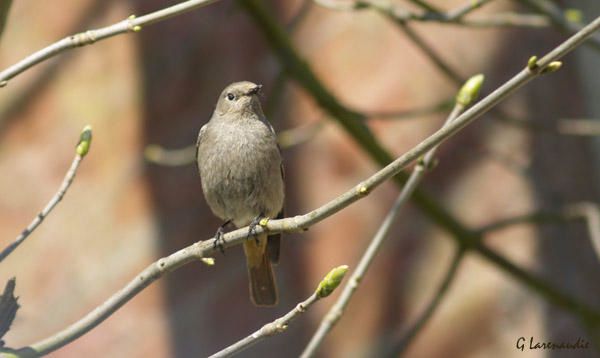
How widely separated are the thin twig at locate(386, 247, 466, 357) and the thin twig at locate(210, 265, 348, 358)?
1783 mm

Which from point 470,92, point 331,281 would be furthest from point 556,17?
point 331,281

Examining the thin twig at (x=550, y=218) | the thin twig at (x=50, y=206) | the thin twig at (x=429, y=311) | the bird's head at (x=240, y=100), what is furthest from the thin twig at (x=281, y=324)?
the thin twig at (x=550, y=218)

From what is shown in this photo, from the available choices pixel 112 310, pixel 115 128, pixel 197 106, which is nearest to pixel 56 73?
pixel 115 128

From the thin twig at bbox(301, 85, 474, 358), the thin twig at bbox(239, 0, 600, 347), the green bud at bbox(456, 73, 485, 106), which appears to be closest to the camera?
the thin twig at bbox(301, 85, 474, 358)

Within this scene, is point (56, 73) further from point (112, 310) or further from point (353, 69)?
point (112, 310)

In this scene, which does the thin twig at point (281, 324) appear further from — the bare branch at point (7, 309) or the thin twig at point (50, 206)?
the thin twig at point (50, 206)

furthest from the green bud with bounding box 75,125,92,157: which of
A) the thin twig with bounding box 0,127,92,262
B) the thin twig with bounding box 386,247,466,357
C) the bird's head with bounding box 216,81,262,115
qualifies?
the thin twig with bounding box 386,247,466,357

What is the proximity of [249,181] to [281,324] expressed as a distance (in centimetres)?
173

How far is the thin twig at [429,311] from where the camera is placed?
4289mm

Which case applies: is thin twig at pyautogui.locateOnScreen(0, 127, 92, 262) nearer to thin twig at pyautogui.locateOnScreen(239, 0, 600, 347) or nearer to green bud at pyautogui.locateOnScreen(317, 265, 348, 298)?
green bud at pyautogui.locateOnScreen(317, 265, 348, 298)

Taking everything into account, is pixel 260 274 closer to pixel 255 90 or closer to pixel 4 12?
pixel 255 90

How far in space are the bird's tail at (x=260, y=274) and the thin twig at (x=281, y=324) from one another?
1557 mm

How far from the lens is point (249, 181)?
4.14 meters

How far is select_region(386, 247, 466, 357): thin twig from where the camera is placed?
14.1 feet
